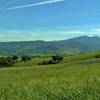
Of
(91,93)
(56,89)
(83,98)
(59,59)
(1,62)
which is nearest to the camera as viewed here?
(83,98)

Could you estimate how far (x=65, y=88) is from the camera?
16.5m

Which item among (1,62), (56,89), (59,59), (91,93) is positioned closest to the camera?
(91,93)

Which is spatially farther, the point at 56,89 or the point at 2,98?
the point at 56,89

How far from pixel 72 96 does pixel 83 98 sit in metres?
0.57

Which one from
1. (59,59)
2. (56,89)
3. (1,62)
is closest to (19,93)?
(56,89)

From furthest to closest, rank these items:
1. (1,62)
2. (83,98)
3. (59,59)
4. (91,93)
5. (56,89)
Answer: (1,62) < (59,59) < (56,89) < (91,93) < (83,98)

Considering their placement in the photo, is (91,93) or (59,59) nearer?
(91,93)

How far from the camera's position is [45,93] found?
15.6 meters

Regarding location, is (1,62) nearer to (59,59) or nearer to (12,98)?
(59,59)

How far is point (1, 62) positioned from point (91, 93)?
154412 mm

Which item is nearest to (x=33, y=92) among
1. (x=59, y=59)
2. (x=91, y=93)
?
(x=91, y=93)

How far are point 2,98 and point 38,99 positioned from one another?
175 cm

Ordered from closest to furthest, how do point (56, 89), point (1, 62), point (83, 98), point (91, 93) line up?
point (83, 98), point (91, 93), point (56, 89), point (1, 62)

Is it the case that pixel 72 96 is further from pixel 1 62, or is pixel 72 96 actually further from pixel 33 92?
pixel 1 62
